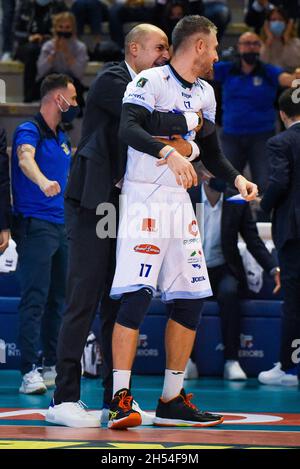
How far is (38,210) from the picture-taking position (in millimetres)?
7129

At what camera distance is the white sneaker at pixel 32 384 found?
682 cm

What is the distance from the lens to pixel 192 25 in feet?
17.1

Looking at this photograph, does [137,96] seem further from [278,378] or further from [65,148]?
[278,378]

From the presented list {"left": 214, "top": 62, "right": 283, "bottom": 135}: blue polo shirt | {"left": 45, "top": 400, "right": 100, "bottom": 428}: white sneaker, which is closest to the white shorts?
{"left": 45, "top": 400, "right": 100, "bottom": 428}: white sneaker

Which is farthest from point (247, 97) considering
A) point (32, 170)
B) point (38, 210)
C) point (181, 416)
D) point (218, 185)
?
point (181, 416)

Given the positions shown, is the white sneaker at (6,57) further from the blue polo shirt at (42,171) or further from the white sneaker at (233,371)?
the white sneaker at (233,371)

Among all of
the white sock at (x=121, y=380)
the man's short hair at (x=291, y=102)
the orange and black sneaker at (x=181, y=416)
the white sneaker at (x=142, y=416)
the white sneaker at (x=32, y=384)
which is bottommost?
the white sneaker at (x=32, y=384)

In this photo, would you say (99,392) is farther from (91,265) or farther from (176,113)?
(176,113)

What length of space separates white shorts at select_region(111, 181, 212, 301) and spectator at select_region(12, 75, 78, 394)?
188cm

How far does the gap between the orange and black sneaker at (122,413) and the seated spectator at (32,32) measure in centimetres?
756

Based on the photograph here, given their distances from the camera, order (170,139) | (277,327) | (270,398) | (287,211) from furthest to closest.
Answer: (277,327), (287,211), (270,398), (170,139)

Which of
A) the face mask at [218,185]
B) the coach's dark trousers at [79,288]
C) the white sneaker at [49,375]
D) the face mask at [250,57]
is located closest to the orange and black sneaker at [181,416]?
the coach's dark trousers at [79,288]
